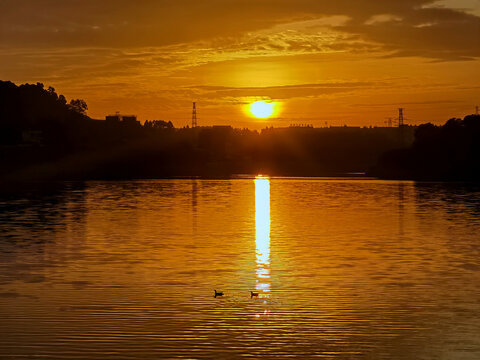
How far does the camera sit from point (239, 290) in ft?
103

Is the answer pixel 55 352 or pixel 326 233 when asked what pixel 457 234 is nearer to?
pixel 326 233

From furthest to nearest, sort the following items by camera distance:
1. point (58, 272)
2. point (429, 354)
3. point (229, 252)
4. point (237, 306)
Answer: point (229, 252), point (58, 272), point (237, 306), point (429, 354)

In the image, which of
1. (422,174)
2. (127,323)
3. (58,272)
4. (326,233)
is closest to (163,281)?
(58,272)

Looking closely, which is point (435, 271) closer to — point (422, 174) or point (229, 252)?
point (229, 252)

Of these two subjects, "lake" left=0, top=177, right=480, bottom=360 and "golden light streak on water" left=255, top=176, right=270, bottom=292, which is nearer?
"lake" left=0, top=177, right=480, bottom=360

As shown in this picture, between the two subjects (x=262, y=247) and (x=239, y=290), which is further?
(x=262, y=247)

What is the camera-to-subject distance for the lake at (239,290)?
73.0 feet

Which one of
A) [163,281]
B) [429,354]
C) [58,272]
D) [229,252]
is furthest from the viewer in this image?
[229,252]

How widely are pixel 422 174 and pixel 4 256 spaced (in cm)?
16811

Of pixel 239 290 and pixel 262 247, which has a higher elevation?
pixel 262 247

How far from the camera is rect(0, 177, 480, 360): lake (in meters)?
22.3

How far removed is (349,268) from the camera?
38219mm

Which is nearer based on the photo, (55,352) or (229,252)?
(55,352)

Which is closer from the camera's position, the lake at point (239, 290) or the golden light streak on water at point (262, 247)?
the lake at point (239, 290)
